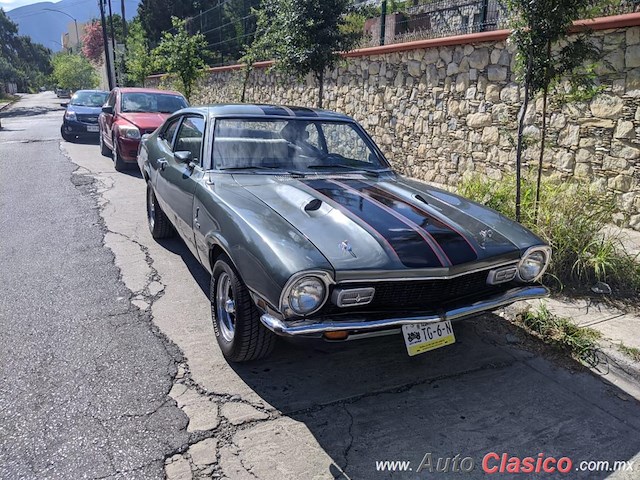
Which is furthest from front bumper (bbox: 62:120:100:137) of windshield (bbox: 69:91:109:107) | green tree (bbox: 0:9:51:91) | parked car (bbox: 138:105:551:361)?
green tree (bbox: 0:9:51:91)

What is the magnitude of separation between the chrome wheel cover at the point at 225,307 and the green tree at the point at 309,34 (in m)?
5.90

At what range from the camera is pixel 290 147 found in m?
4.12

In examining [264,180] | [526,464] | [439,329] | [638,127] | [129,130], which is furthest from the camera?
[129,130]

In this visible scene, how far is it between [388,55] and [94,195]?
570cm

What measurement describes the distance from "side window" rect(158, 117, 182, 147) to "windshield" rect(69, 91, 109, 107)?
34.5ft

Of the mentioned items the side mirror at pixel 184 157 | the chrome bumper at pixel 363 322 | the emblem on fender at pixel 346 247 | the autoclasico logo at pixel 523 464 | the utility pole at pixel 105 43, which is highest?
the utility pole at pixel 105 43

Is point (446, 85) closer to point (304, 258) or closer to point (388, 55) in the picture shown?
point (388, 55)

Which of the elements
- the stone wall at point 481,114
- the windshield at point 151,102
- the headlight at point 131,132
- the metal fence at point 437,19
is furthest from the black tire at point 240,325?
the windshield at point 151,102

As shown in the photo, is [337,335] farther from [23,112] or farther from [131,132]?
[23,112]

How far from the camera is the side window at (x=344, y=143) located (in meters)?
4.36

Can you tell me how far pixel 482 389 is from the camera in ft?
10.2

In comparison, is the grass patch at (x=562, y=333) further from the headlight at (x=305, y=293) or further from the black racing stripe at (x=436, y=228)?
the headlight at (x=305, y=293)

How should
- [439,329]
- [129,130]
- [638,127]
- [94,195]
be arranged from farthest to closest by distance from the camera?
[129,130] < [94,195] < [638,127] < [439,329]

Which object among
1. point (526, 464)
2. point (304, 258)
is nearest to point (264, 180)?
point (304, 258)
